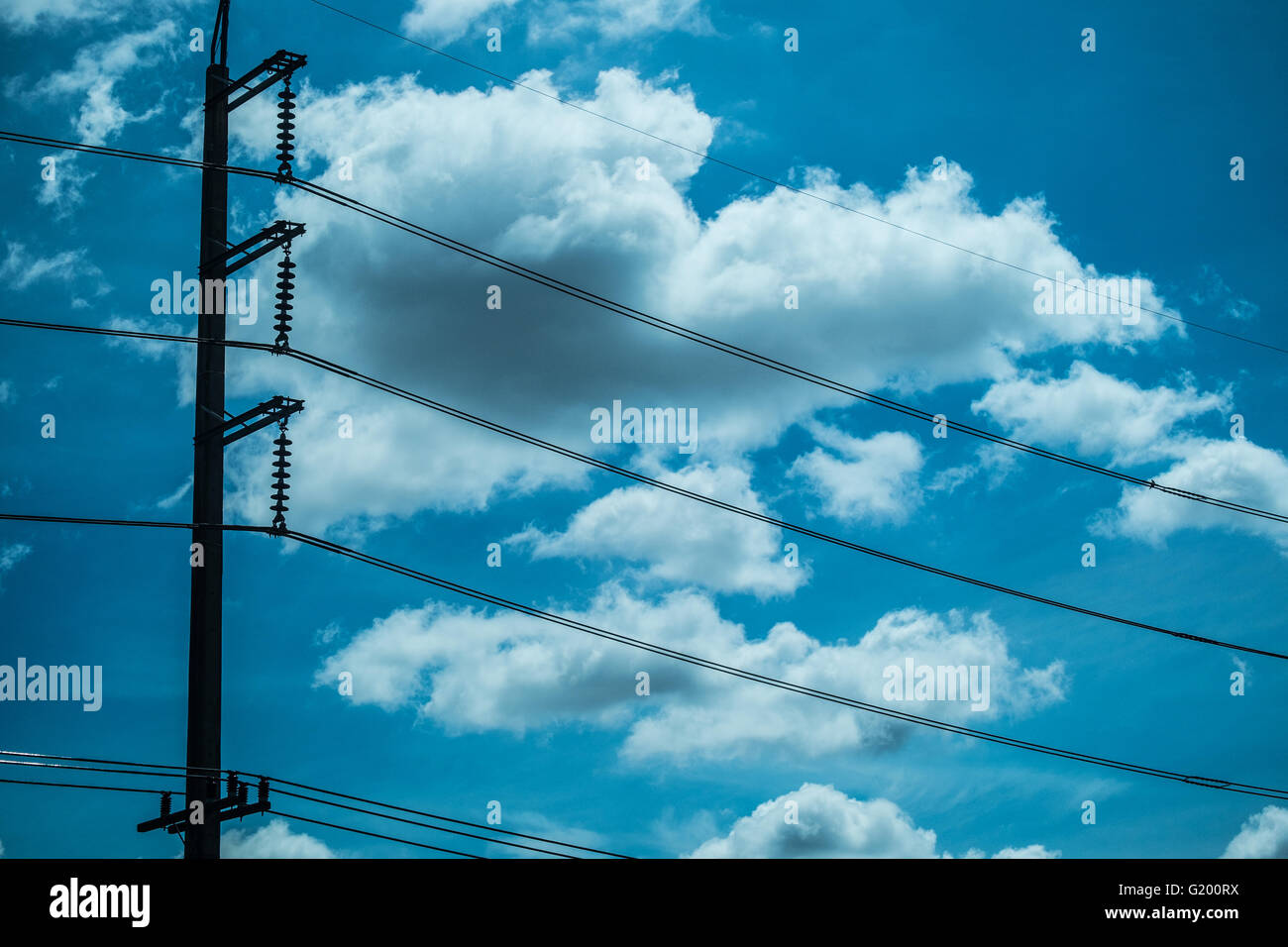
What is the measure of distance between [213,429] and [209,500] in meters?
1.33

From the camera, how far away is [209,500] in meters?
24.6

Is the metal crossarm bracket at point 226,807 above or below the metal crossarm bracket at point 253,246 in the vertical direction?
below

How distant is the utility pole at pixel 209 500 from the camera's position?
75.5 ft

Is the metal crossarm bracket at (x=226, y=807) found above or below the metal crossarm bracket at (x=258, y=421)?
below

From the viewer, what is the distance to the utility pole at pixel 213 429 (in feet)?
75.6

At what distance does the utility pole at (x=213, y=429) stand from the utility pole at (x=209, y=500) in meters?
0.02

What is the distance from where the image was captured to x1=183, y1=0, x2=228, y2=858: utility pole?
75.5 ft

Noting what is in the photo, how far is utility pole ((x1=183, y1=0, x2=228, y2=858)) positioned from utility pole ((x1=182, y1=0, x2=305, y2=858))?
0.06 feet
